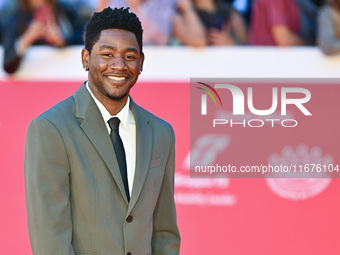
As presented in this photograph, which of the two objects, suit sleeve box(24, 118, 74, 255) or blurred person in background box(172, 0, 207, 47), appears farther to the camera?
blurred person in background box(172, 0, 207, 47)

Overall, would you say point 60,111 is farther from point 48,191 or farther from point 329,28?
point 329,28

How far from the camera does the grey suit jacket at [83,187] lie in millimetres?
1645

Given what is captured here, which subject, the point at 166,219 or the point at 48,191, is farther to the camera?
the point at 166,219

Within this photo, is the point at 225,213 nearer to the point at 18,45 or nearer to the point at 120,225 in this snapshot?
the point at 18,45

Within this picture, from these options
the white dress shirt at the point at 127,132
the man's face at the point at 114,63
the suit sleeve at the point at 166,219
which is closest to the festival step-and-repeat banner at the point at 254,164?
the suit sleeve at the point at 166,219

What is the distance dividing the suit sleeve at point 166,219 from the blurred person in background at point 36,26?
1.98 meters

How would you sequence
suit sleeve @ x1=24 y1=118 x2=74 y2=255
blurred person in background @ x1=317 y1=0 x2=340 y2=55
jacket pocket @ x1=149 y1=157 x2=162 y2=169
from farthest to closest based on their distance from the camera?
blurred person in background @ x1=317 y1=0 x2=340 y2=55 → jacket pocket @ x1=149 y1=157 x2=162 y2=169 → suit sleeve @ x1=24 y1=118 x2=74 y2=255

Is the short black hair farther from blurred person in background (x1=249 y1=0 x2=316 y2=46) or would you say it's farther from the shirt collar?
blurred person in background (x1=249 y1=0 x2=316 y2=46)

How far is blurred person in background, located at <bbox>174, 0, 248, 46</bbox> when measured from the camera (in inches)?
144

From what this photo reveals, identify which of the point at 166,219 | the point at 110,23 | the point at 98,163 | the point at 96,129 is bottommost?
the point at 166,219

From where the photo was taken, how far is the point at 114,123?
6.00 feet

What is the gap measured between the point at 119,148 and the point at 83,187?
0.18m

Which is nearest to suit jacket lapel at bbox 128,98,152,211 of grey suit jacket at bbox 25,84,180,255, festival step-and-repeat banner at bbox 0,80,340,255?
grey suit jacket at bbox 25,84,180,255

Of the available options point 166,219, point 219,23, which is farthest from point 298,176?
point 166,219
